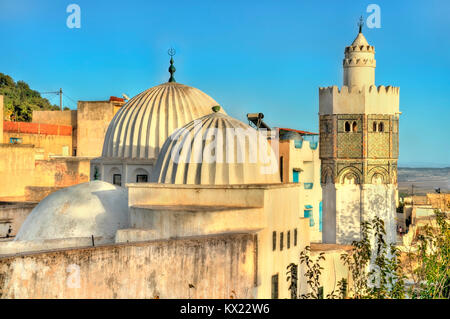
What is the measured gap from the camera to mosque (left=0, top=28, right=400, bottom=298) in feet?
28.9

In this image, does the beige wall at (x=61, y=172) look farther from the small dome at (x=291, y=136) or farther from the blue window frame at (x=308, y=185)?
the blue window frame at (x=308, y=185)

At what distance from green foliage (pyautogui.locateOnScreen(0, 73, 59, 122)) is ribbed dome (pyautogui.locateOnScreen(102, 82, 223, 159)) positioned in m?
24.4

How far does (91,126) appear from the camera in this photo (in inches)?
1254

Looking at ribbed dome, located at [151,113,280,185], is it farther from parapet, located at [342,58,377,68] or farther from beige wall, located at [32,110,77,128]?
beige wall, located at [32,110,77,128]

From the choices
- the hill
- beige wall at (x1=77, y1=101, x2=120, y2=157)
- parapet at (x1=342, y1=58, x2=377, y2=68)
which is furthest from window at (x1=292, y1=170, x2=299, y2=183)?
the hill

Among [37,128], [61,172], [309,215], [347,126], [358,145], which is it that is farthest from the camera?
[37,128]

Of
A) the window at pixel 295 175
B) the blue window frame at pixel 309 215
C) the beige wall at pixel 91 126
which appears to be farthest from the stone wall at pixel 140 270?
the beige wall at pixel 91 126

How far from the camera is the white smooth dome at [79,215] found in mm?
12781

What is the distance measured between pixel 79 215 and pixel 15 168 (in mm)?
14422

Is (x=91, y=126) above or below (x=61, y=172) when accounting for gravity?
above

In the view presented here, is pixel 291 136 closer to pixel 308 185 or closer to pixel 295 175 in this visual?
pixel 295 175

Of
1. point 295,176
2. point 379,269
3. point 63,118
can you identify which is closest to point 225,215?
point 379,269
